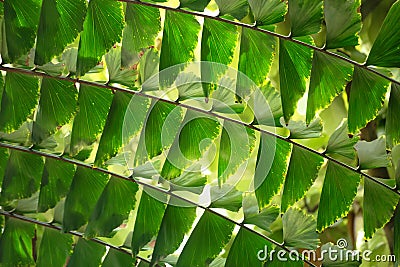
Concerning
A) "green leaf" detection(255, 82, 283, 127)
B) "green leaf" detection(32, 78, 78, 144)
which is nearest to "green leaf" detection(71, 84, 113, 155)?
"green leaf" detection(32, 78, 78, 144)

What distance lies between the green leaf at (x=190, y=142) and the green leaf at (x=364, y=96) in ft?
0.31

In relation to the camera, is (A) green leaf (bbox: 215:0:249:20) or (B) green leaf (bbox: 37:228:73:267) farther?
(B) green leaf (bbox: 37:228:73:267)

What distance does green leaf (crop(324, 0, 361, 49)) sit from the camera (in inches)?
13.2

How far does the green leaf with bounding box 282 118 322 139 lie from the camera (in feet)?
1.26

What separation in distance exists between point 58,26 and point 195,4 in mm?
93

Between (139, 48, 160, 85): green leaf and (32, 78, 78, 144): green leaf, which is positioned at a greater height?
(139, 48, 160, 85): green leaf

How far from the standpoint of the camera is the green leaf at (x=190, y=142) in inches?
15.5

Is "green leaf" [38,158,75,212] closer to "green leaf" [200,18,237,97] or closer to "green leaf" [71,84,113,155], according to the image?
"green leaf" [71,84,113,155]

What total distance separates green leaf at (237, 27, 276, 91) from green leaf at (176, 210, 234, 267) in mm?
Answer: 102

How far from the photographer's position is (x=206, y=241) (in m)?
0.42

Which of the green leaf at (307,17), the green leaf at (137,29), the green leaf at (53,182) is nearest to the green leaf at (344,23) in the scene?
the green leaf at (307,17)

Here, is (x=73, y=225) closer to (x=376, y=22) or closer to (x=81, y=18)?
(x=81, y=18)

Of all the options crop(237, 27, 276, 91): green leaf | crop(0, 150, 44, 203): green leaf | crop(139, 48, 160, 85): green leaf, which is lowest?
crop(0, 150, 44, 203): green leaf

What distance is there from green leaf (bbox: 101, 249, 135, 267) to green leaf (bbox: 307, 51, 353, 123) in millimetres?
189
